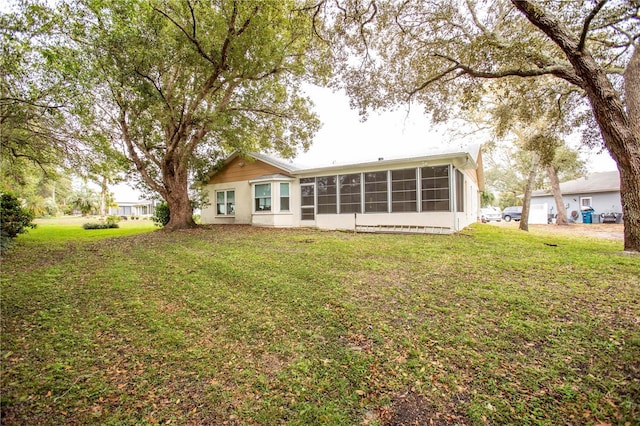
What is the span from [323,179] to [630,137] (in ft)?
33.1

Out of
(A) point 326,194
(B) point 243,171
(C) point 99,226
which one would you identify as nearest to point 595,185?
(A) point 326,194

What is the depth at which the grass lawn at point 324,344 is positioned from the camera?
2.38m

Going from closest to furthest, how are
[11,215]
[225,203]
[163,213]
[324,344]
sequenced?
[324,344], [11,215], [163,213], [225,203]

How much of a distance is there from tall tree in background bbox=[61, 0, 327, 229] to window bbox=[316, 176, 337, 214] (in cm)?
194

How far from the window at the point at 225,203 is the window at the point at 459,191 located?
11.6m

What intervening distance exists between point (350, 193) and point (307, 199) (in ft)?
7.99

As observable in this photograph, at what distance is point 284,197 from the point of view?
1446 cm

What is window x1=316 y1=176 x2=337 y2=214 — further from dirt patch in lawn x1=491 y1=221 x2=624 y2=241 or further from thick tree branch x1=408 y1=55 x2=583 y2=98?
dirt patch in lawn x1=491 y1=221 x2=624 y2=241

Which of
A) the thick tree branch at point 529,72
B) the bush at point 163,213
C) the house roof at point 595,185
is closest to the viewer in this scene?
the thick tree branch at point 529,72

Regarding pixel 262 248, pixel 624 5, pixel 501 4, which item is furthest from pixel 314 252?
pixel 624 5

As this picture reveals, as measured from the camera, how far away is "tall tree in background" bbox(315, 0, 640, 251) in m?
6.67

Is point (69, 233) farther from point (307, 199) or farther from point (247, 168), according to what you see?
point (307, 199)

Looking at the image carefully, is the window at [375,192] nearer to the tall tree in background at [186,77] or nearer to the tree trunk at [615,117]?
the tall tree in background at [186,77]

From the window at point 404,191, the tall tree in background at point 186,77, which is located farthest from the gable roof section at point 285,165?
the tall tree in background at point 186,77
